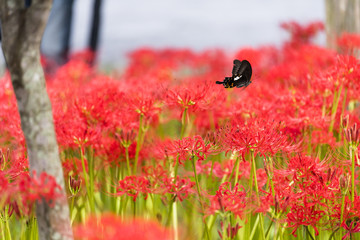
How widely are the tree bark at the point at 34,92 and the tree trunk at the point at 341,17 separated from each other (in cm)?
275

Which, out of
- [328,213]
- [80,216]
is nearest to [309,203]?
[328,213]

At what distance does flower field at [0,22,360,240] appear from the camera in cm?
113

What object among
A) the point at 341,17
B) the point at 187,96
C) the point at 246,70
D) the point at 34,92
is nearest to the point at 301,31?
the point at 341,17

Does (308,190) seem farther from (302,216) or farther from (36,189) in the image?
(36,189)

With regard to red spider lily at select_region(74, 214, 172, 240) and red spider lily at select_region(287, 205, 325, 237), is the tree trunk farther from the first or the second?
red spider lily at select_region(74, 214, 172, 240)

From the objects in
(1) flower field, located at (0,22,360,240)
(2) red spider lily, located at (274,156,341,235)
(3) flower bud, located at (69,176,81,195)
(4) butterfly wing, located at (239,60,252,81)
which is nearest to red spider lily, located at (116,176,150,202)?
(1) flower field, located at (0,22,360,240)

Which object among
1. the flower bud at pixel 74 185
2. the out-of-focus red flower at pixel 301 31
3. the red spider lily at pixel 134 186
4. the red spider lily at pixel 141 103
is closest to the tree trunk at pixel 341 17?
the out-of-focus red flower at pixel 301 31

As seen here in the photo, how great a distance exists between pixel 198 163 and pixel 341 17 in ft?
7.02

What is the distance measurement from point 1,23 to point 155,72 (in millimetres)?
1917

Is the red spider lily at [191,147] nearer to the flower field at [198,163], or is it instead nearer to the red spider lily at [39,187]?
the flower field at [198,163]

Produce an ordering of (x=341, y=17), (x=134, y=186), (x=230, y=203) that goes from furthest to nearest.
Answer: (x=341, y=17) → (x=134, y=186) → (x=230, y=203)

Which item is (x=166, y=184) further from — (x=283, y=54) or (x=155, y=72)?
(x=283, y=54)

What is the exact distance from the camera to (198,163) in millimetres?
1627

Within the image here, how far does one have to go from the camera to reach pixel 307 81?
191 centimetres
